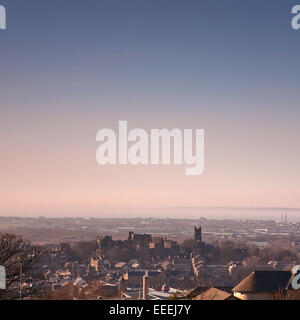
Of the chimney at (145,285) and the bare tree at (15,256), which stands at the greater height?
the bare tree at (15,256)

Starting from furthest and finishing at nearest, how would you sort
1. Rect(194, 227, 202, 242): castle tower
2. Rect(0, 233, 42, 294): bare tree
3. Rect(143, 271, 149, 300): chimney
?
Rect(194, 227, 202, 242): castle tower → Rect(143, 271, 149, 300): chimney → Rect(0, 233, 42, 294): bare tree

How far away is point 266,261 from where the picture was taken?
18312mm

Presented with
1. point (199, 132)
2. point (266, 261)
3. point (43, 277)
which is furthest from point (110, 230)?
point (266, 261)

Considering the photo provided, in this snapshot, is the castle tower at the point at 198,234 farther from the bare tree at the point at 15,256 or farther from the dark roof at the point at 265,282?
the bare tree at the point at 15,256

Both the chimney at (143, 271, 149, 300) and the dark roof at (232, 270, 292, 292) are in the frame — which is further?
the dark roof at (232, 270, 292, 292)

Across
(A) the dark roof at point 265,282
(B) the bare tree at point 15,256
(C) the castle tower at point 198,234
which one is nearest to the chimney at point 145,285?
(C) the castle tower at point 198,234

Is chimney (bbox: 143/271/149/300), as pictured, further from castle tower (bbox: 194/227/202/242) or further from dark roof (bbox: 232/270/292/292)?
dark roof (bbox: 232/270/292/292)

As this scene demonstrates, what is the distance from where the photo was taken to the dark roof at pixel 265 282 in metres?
12.2

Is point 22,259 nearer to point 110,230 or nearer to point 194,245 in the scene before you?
point 110,230

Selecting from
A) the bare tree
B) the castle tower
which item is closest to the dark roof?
the castle tower

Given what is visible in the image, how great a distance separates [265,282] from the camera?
13117 millimetres

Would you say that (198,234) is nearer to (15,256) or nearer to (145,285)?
(145,285)

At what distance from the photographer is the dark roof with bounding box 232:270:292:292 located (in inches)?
479
